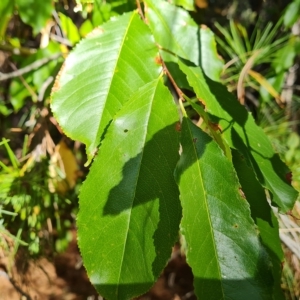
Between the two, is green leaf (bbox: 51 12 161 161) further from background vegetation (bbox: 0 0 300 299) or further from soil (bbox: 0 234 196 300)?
soil (bbox: 0 234 196 300)

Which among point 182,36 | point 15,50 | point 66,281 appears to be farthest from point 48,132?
point 66,281

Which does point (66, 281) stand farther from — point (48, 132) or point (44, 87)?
point (44, 87)

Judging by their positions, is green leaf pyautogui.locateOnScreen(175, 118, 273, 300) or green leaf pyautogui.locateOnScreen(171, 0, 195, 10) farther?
green leaf pyautogui.locateOnScreen(171, 0, 195, 10)

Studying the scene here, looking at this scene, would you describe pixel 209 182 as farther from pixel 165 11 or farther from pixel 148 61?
pixel 165 11

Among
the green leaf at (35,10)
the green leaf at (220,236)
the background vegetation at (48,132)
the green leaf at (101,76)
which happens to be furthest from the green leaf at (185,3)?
the green leaf at (220,236)

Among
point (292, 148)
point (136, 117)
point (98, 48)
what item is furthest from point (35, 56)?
point (292, 148)

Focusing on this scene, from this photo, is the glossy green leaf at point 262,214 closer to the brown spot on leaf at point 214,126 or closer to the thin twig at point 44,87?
the brown spot on leaf at point 214,126

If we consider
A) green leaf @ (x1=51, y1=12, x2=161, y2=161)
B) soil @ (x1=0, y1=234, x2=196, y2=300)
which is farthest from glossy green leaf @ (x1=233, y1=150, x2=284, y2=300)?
soil @ (x1=0, y1=234, x2=196, y2=300)
